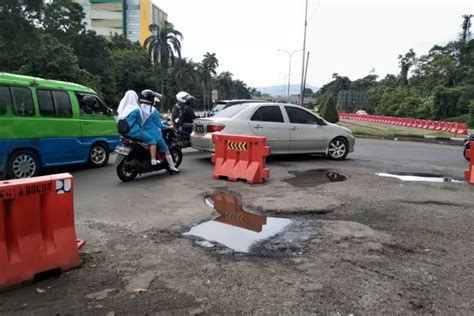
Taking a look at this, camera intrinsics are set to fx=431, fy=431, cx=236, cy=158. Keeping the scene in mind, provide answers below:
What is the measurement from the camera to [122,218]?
5.91m

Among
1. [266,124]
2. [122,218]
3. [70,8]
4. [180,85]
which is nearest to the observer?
[122,218]

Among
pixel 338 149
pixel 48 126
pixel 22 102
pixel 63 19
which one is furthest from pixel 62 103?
pixel 63 19

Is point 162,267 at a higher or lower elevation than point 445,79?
lower

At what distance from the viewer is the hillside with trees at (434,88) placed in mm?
55250

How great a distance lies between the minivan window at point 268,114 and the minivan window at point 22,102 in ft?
16.5

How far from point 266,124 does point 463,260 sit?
690 cm

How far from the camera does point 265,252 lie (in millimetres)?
4656

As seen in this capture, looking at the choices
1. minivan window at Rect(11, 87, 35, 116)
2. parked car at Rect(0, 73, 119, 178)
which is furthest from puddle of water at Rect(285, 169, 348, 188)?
minivan window at Rect(11, 87, 35, 116)

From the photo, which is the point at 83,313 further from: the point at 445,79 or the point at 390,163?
the point at 445,79

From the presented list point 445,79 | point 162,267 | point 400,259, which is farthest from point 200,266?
point 445,79

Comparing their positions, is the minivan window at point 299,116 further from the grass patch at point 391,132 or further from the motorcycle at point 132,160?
the grass patch at point 391,132

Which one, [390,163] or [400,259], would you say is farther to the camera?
[390,163]

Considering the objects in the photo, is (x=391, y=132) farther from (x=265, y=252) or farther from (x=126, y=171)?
(x=265, y=252)

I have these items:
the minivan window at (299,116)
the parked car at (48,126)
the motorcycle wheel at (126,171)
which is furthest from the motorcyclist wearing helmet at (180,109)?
the motorcycle wheel at (126,171)
